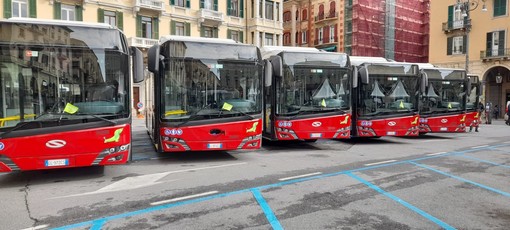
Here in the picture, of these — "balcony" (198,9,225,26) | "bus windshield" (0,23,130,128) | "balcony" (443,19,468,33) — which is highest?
"balcony" (198,9,225,26)

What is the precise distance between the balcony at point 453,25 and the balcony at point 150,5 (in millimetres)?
25650

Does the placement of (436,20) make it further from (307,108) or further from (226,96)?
(226,96)

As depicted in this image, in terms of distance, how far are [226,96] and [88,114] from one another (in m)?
3.19

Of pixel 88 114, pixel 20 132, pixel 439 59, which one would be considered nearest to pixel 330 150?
pixel 88 114

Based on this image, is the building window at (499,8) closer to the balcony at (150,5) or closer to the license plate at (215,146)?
the balcony at (150,5)

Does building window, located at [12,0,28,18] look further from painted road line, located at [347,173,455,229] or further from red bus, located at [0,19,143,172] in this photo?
painted road line, located at [347,173,455,229]

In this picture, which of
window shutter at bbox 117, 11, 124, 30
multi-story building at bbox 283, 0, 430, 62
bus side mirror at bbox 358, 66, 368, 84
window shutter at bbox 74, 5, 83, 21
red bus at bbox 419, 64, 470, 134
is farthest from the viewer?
multi-story building at bbox 283, 0, 430, 62

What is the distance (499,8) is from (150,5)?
2920 centimetres

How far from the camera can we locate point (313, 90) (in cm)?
1106

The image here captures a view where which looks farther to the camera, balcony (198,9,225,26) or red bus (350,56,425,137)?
balcony (198,9,225,26)

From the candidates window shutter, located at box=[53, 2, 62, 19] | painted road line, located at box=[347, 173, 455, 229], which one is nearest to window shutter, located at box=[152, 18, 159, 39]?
window shutter, located at box=[53, 2, 62, 19]

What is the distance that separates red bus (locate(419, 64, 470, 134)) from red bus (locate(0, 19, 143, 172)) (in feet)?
39.7

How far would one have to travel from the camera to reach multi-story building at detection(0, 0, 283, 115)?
26781 millimetres

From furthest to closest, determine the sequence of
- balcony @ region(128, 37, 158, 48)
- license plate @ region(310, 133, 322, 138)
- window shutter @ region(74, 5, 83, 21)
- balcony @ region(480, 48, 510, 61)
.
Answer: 1. balcony @ region(480, 48, 510, 61)
2. balcony @ region(128, 37, 158, 48)
3. window shutter @ region(74, 5, 83, 21)
4. license plate @ region(310, 133, 322, 138)
